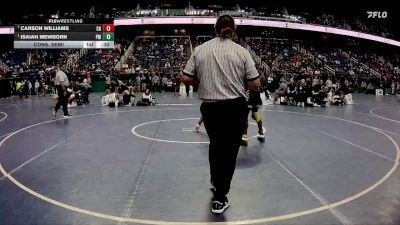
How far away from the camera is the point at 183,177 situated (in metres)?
5.47

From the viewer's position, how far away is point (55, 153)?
714 cm

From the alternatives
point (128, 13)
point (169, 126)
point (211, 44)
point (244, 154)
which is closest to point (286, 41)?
point (128, 13)

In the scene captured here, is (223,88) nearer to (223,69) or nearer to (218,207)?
(223,69)

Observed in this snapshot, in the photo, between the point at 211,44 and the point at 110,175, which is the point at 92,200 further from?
the point at 211,44

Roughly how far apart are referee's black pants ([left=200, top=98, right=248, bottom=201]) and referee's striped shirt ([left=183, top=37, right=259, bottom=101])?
9cm

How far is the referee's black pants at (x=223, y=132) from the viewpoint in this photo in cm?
398

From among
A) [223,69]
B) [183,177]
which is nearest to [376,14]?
[183,177]

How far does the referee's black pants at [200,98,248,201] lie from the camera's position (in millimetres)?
3984

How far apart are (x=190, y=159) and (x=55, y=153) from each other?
2.52m

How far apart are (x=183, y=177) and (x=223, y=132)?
166 centimetres
